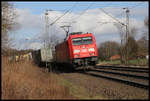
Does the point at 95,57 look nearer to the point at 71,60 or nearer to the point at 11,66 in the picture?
the point at 71,60

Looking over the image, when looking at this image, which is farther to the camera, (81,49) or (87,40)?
(87,40)

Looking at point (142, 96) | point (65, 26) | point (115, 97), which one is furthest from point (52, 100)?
point (65, 26)

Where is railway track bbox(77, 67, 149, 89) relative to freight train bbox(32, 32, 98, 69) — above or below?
below

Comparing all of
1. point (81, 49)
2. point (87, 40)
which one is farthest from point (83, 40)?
point (81, 49)

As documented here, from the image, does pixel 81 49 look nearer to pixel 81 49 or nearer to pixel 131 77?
pixel 81 49

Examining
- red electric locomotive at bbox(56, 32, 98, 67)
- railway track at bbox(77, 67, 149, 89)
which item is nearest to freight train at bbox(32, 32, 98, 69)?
red electric locomotive at bbox(56, 32, 98, 67)

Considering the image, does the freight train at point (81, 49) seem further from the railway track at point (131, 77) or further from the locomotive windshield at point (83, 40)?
the railway track at point (131, 77)

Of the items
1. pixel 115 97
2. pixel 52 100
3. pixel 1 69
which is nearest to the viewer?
pixel 52 100

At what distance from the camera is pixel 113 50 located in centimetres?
9675

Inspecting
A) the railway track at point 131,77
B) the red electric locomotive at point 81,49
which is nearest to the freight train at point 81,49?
the red electric locomotive at point 81,49

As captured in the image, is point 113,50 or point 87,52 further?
point 113,50

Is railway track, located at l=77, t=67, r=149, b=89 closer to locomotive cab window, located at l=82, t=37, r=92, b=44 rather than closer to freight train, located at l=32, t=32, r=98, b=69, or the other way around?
freight train, located at l=32, t=32, r=98, b=69

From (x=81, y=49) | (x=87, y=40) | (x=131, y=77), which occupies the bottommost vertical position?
(x=131, y=77)

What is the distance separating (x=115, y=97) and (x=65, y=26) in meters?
18.6
